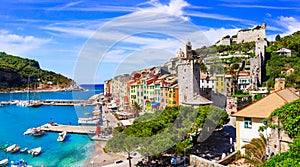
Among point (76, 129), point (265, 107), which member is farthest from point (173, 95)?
point (265, 107)

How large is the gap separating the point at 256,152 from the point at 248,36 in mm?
48120

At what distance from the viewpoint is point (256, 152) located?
7.82 metres

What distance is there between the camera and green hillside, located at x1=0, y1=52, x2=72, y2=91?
9606 centimetres

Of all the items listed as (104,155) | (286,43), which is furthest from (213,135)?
(286,43)

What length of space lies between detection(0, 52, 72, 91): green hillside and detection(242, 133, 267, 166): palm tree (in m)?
90.1

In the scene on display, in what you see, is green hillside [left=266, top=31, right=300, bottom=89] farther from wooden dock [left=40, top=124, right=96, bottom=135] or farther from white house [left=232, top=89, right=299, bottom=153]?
wooden dock [left=40, top=124, right=96, bottom=135]

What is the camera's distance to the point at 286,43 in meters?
40.3

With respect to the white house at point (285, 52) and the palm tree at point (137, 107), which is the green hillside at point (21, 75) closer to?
the white house at point (285, 52)

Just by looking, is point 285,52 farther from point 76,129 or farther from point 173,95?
point 76,129

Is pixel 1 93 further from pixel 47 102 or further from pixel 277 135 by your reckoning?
pixel 277 135

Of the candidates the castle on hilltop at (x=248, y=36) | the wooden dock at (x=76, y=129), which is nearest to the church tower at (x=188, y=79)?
the wooden dock at (x=76, y=129)

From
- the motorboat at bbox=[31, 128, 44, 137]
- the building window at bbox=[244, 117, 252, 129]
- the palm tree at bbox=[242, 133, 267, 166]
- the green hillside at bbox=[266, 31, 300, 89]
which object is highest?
the green hillside at bbox=[266, 31, 300, 89]

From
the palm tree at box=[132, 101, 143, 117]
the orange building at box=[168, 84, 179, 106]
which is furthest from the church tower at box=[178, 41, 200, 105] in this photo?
the palm tree at box=[132, 101, 143, 117]

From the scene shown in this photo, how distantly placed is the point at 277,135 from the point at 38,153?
1823 centimetres
